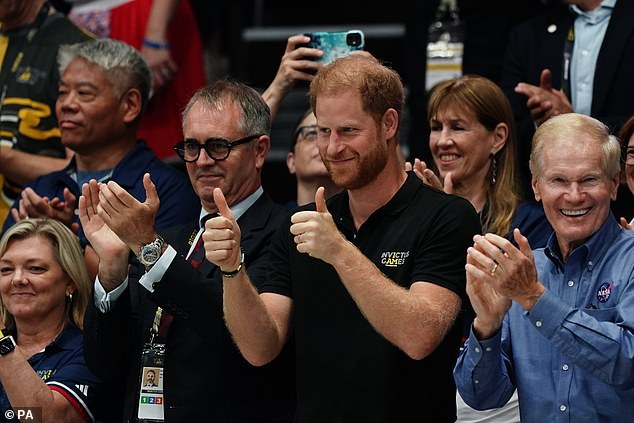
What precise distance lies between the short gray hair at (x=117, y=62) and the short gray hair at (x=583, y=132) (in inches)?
87.4

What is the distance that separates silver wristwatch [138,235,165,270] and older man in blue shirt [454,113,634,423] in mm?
1103

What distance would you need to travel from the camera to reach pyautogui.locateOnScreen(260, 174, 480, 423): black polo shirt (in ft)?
12.5

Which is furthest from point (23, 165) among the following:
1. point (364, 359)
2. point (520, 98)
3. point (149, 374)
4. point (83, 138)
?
point (364, 359)

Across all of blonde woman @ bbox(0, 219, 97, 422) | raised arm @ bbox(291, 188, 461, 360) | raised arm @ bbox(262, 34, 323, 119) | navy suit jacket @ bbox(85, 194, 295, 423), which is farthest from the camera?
raised arm @ bbox(262, 34, 323, 119)

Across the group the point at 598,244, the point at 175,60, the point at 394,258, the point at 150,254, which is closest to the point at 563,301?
the point at 598,244

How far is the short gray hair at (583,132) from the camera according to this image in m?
3.86

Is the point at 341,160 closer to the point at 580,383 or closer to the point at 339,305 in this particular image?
the point at 339,305

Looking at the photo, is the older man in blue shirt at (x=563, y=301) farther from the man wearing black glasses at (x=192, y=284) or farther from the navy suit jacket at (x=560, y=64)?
the navy suit jacket at (x=560, y=64)

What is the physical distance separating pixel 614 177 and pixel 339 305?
914 millimetres

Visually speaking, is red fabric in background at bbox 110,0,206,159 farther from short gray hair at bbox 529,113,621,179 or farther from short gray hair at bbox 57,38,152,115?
short gray hair at bbox 529,113,621,179

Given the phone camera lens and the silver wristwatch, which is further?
the phone camera lens

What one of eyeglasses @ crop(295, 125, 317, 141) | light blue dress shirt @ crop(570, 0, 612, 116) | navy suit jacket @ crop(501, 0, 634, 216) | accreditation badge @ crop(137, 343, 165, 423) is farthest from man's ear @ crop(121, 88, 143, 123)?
light blue dress shirt @ crop(570, 0, 612, 116)

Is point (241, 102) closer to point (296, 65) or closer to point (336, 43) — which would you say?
point (296, 65)

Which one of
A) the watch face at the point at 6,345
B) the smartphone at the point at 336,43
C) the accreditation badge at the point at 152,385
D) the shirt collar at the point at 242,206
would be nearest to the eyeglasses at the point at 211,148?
the shirt collar at the point at 242,206
